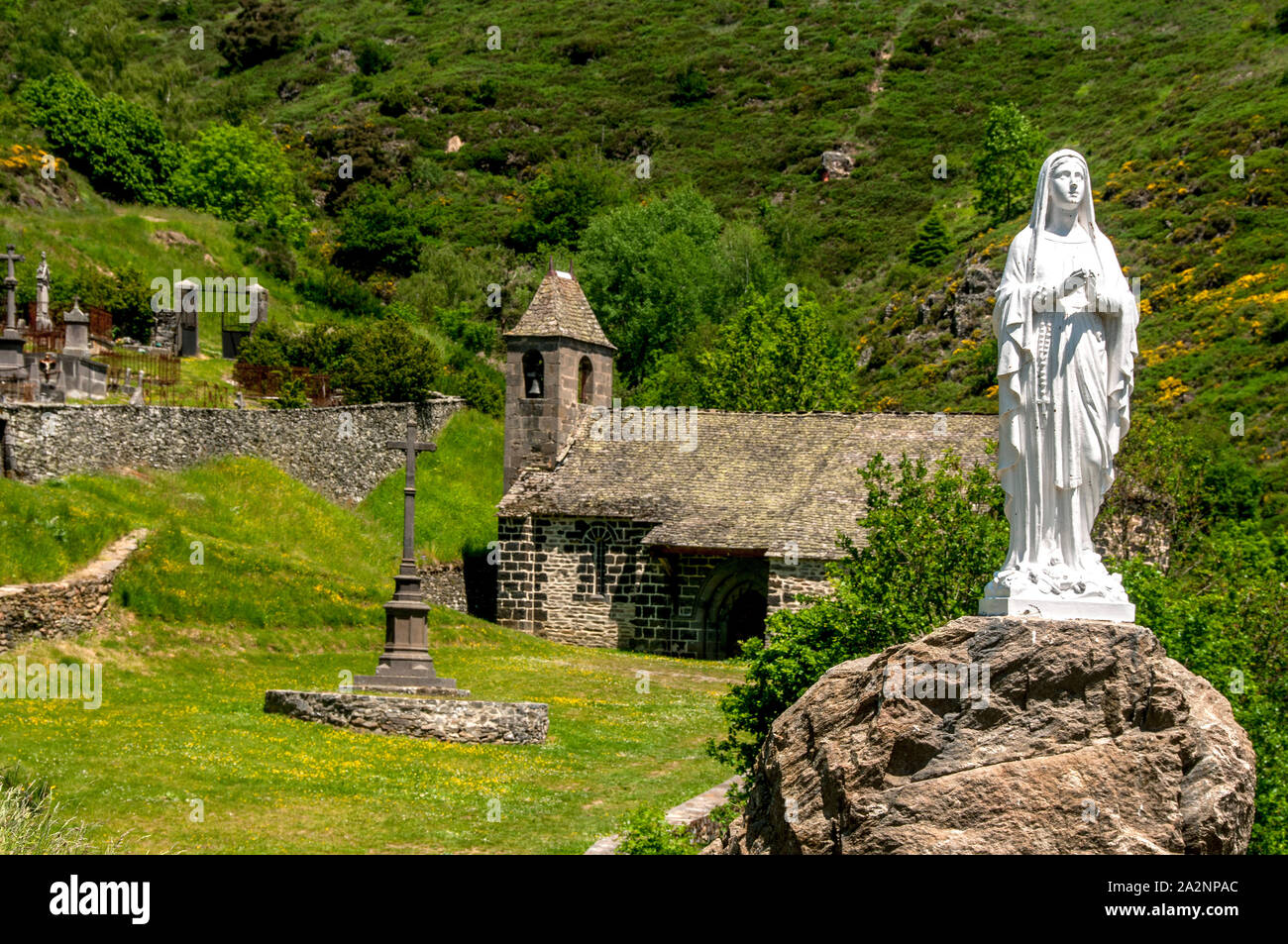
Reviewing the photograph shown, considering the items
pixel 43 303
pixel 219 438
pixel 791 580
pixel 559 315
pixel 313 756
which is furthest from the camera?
pixel 559 315

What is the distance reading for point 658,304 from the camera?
56.5 m

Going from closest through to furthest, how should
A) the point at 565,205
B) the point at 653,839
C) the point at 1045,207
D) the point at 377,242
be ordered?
the point at 1045,207 < the point at 653,839 < the point at 377,242 < the point at 565,205

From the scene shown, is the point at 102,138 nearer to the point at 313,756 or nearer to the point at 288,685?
the point at 288,685

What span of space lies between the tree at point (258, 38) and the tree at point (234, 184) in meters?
→ 55.6

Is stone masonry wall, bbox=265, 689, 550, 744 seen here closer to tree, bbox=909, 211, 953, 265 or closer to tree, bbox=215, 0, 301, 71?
tree, bbox=909, 211, 953, 265

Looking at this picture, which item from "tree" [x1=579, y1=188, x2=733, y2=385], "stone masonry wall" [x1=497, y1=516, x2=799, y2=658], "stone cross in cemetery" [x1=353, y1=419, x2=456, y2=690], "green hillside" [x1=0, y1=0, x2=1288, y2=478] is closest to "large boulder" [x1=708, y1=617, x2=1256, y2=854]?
"stone cross in cemetery" [x1=353, y1=419, x2=456, y2=690]

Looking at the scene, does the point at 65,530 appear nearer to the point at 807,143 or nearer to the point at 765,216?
the point at 765,216

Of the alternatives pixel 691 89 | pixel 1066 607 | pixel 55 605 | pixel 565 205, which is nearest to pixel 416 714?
pixel 55 605

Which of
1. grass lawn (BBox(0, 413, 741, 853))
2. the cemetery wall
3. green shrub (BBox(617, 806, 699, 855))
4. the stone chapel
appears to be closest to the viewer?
green shrub (BBox(617, 806, 699, 855))

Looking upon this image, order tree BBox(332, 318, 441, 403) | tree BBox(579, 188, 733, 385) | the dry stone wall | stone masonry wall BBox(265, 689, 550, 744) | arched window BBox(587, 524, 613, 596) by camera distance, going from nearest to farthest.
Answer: stone masonry wall BBox(265, 689, 550, 744) < the dry stone wall < arched window BBox(587, 524, 613, 596) < tree BBox(332, 318, 441, 403) < tree BBox(579, 188, 733, 385)

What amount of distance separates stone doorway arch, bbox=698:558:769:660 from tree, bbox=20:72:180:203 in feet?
118

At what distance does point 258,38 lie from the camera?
11925cm

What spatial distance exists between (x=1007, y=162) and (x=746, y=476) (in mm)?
43136

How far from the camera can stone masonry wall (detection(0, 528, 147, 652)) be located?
2253 centimetres
